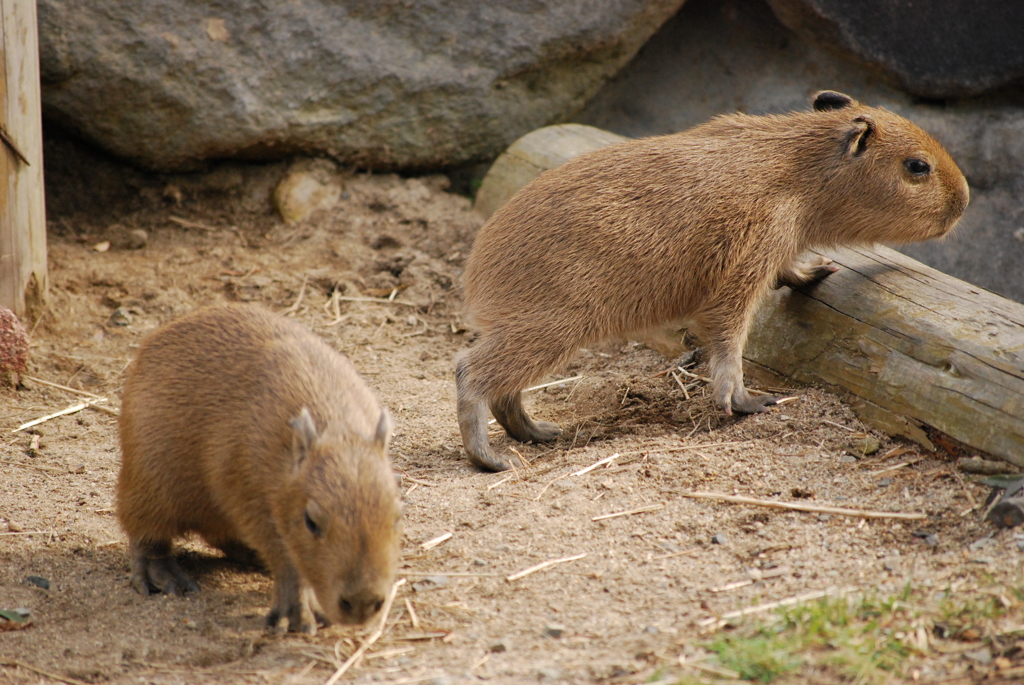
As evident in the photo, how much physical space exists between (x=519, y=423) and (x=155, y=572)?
6.12 feet

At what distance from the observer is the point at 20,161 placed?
521cm

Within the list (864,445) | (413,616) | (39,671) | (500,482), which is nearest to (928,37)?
(864,445)

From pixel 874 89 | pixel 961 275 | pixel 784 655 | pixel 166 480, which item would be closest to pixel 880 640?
pixel 784 655

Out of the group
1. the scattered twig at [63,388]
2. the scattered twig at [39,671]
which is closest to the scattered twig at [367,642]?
the scattered twig at [39,671]

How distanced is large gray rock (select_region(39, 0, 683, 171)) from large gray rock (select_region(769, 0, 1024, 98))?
3.44 ft

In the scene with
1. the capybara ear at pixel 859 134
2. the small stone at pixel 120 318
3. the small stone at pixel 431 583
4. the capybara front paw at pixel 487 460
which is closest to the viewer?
the small stone at pixel 431 583

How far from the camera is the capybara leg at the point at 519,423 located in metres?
4.64

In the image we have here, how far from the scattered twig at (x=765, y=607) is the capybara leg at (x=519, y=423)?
195cm

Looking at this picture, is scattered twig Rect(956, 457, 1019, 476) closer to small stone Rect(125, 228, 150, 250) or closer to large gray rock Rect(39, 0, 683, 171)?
large gray rock Rect(39, 0, 683, 171)

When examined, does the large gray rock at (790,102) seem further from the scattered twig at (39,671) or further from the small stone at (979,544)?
the scattered twig at (39,671)

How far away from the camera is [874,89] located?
6930 millimetres

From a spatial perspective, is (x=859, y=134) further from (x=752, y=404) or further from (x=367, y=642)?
(x=367, y=642)

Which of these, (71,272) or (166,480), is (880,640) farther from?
(71,272)

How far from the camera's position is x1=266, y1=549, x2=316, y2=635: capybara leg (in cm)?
301
